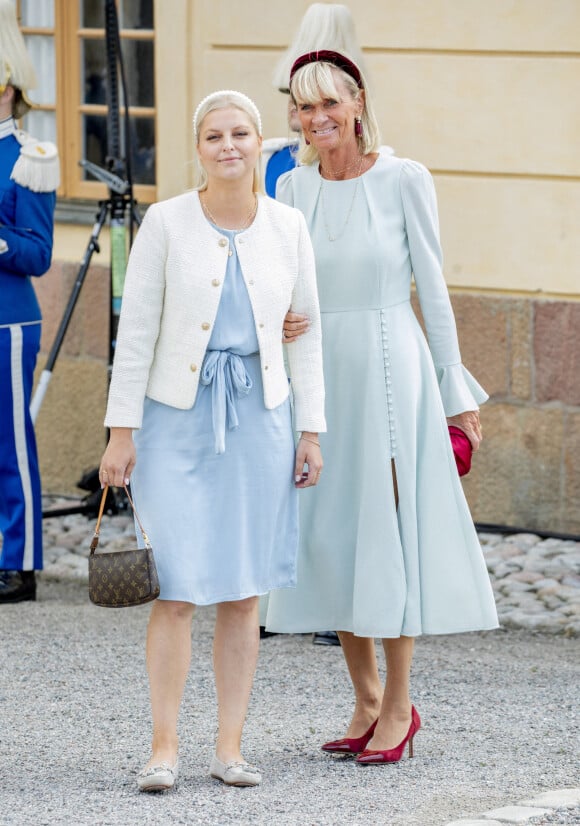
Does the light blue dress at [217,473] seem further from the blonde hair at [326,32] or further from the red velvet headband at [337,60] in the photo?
the blonde hair at [326,32]

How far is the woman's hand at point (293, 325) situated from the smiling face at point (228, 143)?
0.38 metres

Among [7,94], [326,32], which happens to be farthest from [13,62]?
[326,32]

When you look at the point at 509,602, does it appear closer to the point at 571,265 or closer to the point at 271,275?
the point at 571,265

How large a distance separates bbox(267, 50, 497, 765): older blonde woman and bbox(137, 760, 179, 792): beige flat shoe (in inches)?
22.2

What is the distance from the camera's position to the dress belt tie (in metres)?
3.95

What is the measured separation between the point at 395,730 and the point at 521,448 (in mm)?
3346

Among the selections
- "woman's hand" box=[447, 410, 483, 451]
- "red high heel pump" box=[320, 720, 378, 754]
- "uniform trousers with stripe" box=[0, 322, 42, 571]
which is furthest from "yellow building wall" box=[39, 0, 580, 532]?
"red high heel pump" box=[320, 720, 378, 754]

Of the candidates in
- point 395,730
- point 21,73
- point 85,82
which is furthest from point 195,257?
point 85,82

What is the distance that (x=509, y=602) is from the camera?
255 inches

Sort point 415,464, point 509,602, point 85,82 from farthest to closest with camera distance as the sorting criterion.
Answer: point 85,82, point 509,602, point 415,464

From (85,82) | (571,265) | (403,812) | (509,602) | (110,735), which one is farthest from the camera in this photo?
(85,82)

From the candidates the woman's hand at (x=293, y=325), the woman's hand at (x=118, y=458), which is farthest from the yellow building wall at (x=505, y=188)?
the woman's hand at (x=118, y=458)

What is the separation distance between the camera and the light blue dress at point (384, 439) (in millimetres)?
4285

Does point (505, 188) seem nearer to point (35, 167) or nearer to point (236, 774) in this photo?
point (35, 167)
